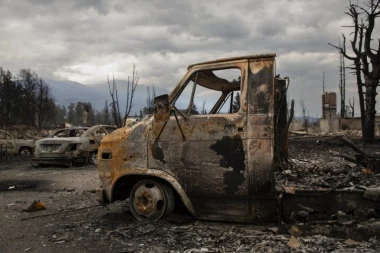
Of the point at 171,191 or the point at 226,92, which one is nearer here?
the point at 171,191

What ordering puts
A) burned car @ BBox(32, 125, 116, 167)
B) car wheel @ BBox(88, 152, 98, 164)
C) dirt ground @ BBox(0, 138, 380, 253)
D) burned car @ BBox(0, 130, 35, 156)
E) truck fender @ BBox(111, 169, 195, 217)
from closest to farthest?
dirt ground @ BBox(0, 138, 380, 253)
truck fender @ BBox(111, 169, 195, 217)
burned car @ BBox(32, 125, 116, 167)
car wheel @ BBox(88, 152, 98, 164)
burned car @ BBox(0, 130, 35, 156)

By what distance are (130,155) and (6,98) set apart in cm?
4750

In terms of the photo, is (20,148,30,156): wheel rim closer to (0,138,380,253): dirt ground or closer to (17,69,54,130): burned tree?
(0,138,380,253): dirt ground

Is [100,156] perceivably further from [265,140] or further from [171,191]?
[265,140]

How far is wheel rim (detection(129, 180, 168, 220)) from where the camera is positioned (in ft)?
17.6

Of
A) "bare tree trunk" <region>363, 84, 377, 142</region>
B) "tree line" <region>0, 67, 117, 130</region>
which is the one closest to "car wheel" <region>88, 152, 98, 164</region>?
"bare tree trunk" <region>363, 84, 377, 142</region>

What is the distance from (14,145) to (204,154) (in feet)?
52.0

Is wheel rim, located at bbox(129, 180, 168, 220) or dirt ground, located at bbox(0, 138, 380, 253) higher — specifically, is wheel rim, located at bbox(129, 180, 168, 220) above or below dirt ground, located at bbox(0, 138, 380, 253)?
above

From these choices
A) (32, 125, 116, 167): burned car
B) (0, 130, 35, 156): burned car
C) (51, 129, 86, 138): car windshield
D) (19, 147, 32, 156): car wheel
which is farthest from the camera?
(19, 147, 32, 156): car wheel

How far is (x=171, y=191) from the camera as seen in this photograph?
539cm

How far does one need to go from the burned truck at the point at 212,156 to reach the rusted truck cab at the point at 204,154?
0.01 metres

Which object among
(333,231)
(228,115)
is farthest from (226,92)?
(333,231)

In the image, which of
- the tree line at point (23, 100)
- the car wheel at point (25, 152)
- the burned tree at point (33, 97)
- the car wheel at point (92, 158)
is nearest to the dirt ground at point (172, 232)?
the car wheel at point (92, 158)

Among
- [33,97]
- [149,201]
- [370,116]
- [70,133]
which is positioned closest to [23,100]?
[33,97]
